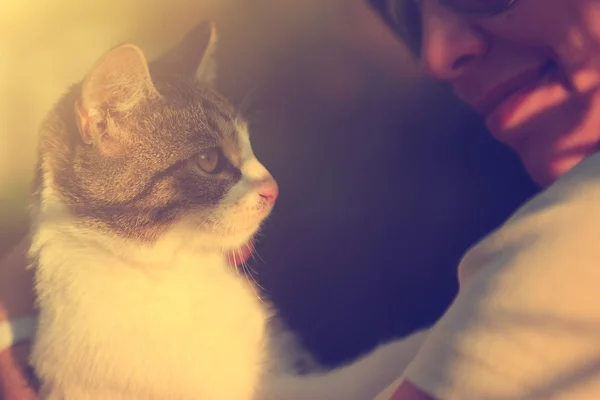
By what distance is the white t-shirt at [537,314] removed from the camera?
1.03ft

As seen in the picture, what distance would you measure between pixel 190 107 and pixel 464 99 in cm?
35

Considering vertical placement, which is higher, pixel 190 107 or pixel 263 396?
pixel 190 107

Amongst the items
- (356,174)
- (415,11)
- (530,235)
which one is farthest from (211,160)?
(530,235)

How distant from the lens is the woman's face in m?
0.48

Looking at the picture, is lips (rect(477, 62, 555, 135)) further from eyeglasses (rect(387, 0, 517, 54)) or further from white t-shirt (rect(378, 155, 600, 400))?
white t-shirt (rect(378, 155, 600, 400))

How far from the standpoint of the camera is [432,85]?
0.67 metres

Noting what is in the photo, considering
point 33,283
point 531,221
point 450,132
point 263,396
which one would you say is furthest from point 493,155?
point 33,283

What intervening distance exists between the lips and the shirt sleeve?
0.19 meters

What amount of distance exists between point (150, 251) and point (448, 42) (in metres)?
0.43

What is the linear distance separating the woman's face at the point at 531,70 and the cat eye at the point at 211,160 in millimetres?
277

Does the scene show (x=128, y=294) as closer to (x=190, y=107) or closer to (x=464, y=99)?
(x=190, y=107)

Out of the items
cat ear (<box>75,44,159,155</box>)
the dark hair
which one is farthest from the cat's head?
the dark hair

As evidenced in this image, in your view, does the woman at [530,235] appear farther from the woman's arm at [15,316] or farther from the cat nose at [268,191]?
the woman's arm at [15,316]

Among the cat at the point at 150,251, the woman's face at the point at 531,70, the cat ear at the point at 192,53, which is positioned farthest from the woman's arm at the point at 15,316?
the woman's face at the point at 531,70
